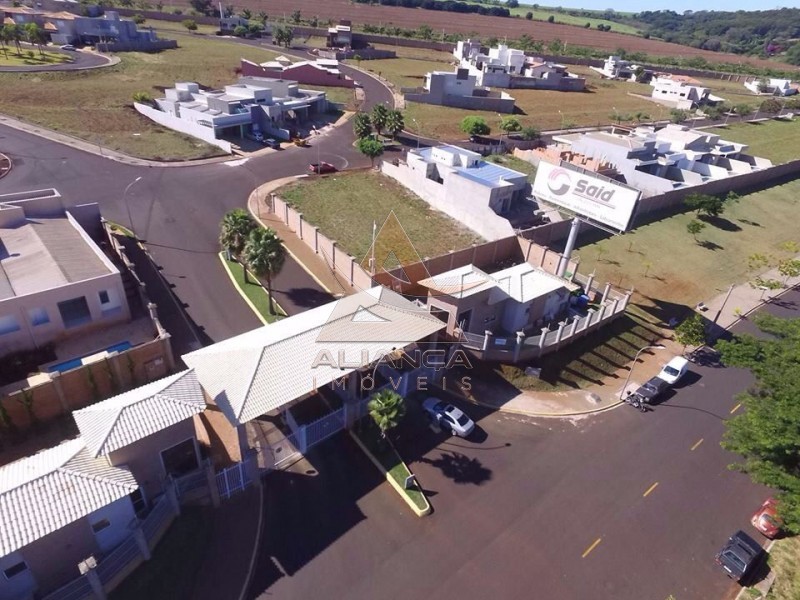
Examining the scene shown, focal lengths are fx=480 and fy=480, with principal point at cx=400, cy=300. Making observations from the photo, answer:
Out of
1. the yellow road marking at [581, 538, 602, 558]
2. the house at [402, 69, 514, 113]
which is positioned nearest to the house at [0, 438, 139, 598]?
the yellow road marking at [581, 538, 602, 558]

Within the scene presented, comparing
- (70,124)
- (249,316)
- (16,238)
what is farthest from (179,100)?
(249,316)

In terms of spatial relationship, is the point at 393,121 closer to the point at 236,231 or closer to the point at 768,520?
the point at 236,231

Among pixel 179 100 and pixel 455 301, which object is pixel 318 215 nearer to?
pixel 455 301

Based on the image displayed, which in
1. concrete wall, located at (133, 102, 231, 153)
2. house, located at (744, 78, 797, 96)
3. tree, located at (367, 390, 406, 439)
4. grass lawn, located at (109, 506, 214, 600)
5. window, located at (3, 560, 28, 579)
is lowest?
grass lawn, located at (109, 506, 214, 600)

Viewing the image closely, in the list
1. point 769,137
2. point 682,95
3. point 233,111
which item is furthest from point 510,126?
point 682,95

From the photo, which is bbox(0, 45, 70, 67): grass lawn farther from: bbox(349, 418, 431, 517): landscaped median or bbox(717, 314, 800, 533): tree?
bbox(717, 314, 800, 533): tree

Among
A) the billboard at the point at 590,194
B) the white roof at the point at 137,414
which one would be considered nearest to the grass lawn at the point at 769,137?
the billboard at the point at 590,194

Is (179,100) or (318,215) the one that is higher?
(179,100)
